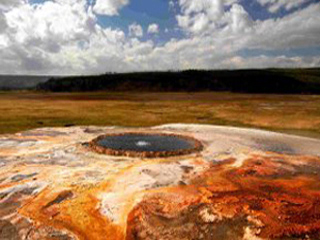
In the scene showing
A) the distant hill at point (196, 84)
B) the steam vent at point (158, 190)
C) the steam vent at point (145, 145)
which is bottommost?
the distant hill at point (196, 84)

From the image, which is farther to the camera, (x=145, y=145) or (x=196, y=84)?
(x=196, y=84)

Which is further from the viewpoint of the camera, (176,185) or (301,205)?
(176,185)

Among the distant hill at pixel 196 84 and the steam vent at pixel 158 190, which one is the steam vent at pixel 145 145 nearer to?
the steam vent at pixel 158 190

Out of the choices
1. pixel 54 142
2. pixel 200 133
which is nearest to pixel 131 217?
pixel 54 142

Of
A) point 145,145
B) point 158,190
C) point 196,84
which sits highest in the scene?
point 158,190

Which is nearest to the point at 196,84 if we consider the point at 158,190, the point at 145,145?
the point at 145,145

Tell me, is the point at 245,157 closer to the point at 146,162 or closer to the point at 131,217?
the point at 146,162

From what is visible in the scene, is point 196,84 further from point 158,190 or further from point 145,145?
point 158,190

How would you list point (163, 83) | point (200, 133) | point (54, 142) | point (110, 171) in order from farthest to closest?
point (163, 83) < point (200, 133) < point (54, 142) < point (110, 171)

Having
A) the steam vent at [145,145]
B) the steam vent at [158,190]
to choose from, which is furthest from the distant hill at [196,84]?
the steam vent at [158,190]
